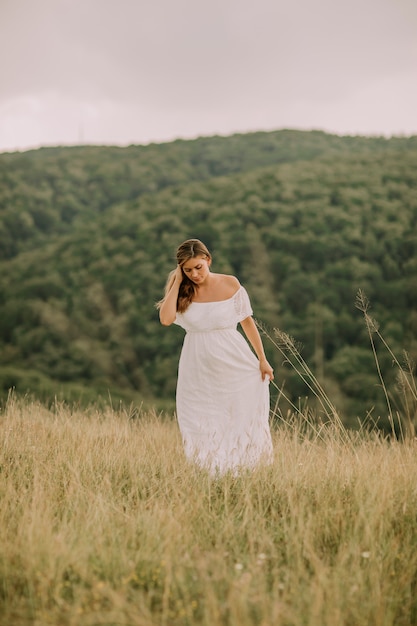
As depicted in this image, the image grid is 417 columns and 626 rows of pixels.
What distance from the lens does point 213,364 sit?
4121 millimetres

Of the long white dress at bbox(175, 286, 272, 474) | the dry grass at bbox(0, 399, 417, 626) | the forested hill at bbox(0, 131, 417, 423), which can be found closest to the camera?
the dry grass at bbox(0, 399, 417, 626)

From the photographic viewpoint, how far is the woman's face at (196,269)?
408cm

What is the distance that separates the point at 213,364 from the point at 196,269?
0.69 meters

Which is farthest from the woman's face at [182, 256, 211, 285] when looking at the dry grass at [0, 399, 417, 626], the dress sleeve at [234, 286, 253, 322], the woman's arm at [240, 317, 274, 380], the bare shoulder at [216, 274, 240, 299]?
the dry grass at [0, 399, 417, 626]

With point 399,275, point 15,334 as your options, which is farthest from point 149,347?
point 399,275

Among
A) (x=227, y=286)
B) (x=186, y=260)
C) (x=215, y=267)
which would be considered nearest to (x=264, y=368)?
(x=227, y=286)

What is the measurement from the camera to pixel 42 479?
10.8 ft

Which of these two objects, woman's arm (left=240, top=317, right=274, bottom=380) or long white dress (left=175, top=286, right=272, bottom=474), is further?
woman's arm (left=240, top=317, right=274, bottom=380)

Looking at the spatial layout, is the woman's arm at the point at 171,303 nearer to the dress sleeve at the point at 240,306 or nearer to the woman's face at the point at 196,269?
the woman's face at the point at 196,269

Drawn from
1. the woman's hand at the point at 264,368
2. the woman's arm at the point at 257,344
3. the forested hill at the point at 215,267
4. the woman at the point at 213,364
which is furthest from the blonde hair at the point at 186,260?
the forested hill at the point at 215,267

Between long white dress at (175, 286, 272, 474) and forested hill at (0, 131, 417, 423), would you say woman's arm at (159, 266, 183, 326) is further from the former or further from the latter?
forested hill at (0, 131, 417, 423)

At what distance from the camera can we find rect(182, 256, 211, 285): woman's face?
408 cm

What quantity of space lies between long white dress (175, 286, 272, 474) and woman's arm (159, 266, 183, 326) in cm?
10

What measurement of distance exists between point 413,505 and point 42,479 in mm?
2031
